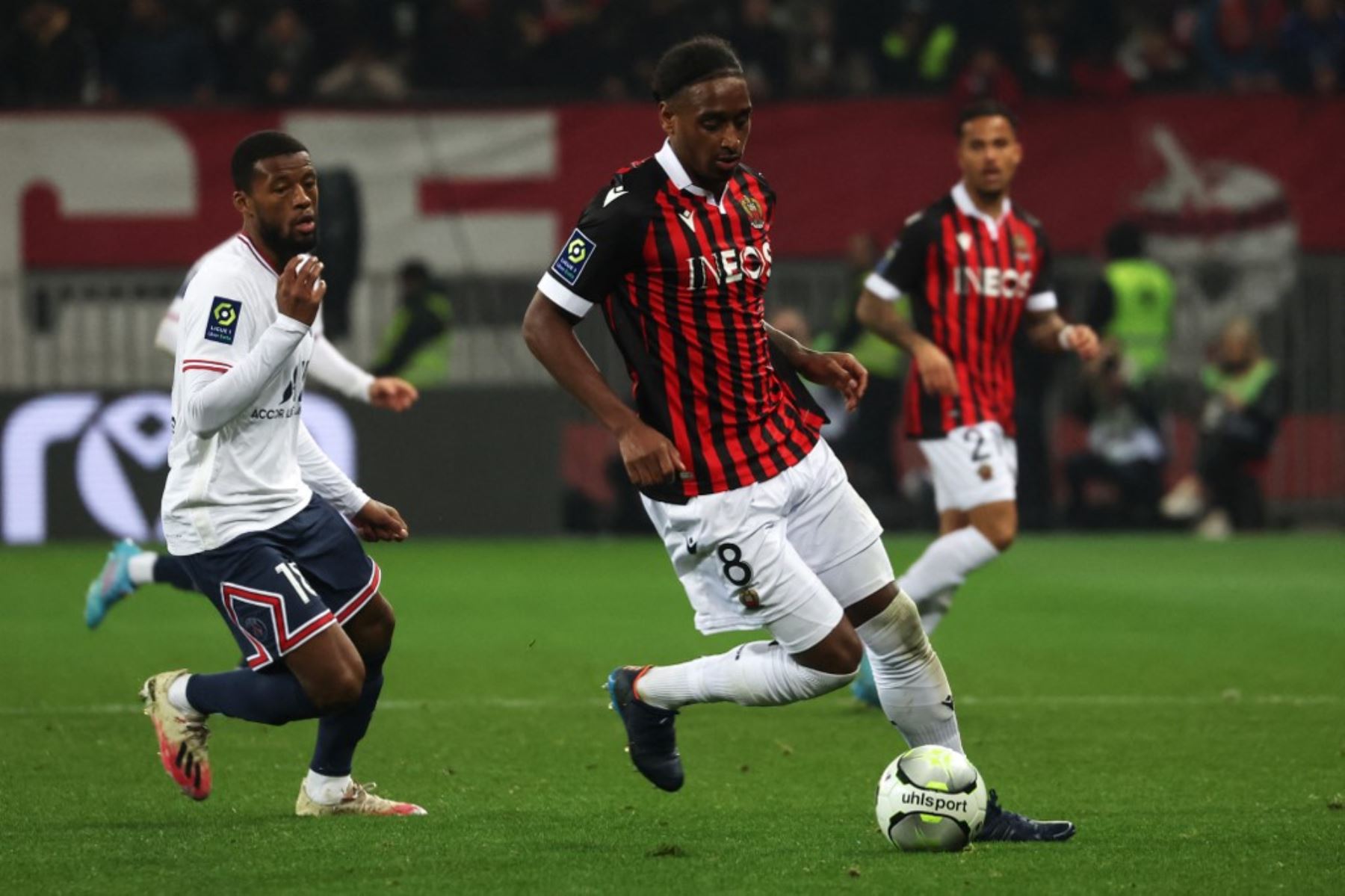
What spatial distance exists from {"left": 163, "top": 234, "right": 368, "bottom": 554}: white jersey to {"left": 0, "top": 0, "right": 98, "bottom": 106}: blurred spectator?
12.1 metres

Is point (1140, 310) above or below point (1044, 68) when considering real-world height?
below

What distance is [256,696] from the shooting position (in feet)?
20.4

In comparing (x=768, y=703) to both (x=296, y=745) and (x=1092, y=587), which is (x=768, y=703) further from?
(x=1092, y=587)

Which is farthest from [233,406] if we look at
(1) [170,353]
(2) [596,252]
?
(1) [170,353]

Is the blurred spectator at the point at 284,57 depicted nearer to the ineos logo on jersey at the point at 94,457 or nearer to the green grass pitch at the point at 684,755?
the ineos logo on jersey at the point at 94,457

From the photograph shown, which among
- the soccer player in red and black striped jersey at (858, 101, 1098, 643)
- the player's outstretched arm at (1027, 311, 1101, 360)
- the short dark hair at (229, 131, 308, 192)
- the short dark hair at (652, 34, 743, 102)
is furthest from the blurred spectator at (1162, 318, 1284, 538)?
the short dark hair at (229, 131, 308, 192)

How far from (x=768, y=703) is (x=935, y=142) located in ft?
39.6

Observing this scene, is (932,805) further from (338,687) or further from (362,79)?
(362,79)

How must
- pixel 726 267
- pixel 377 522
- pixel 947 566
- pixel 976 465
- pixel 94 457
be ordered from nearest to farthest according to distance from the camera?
pixel 726 267, pixel 377 522, pixel 947 566, pixel 976 465, pixel 94 457

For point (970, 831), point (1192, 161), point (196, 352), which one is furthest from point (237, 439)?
point (1192, 161)

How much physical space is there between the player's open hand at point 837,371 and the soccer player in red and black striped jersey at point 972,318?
255 centimetres

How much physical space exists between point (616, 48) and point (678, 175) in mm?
12937

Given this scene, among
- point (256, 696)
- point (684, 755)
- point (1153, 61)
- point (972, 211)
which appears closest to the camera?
point (256, 696)

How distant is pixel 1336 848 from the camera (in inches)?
229
